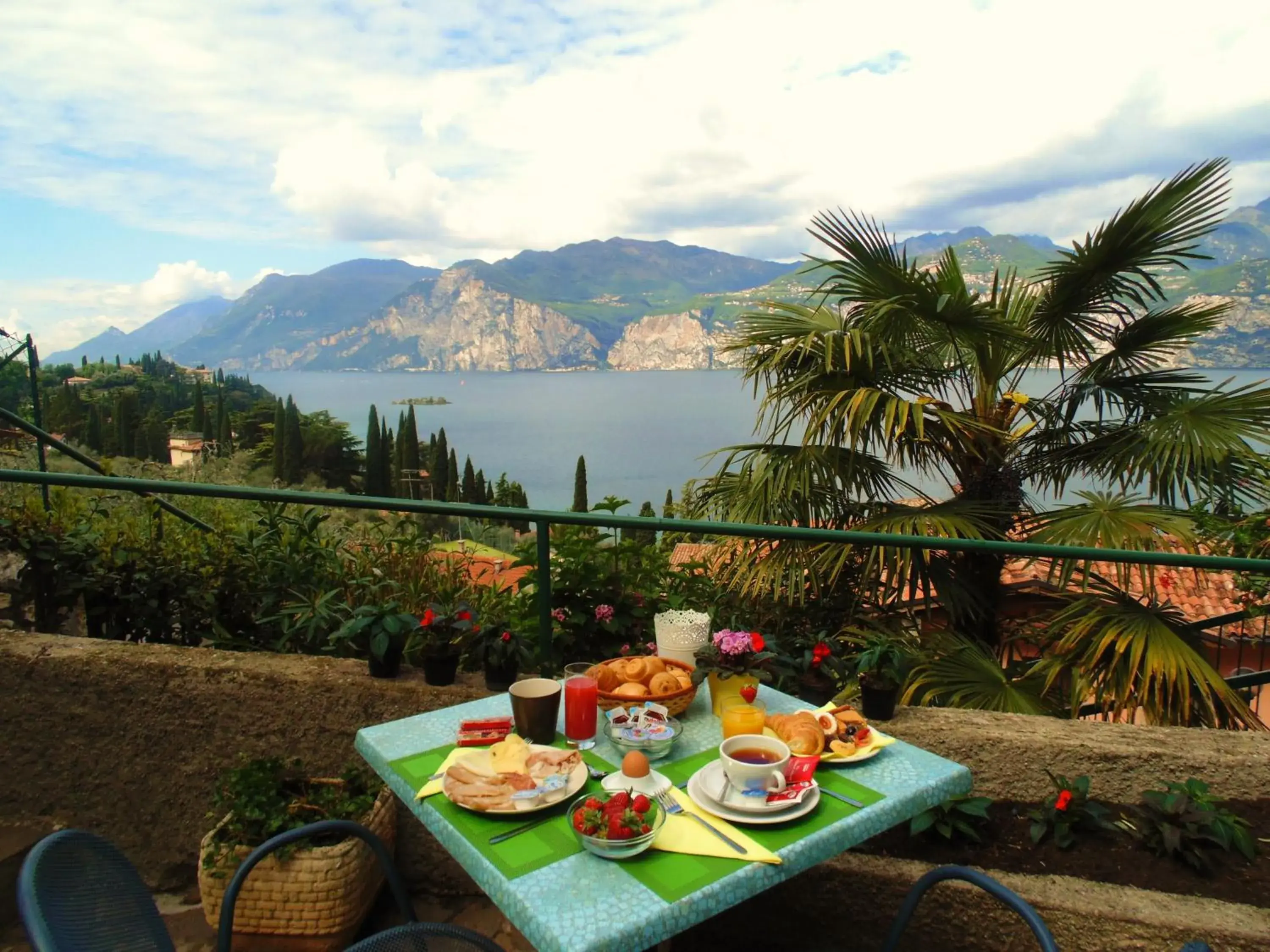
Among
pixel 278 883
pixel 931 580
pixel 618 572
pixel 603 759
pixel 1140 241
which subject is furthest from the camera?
pixel 1140 241

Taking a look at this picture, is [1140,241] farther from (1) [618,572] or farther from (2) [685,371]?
(2) [685,371]

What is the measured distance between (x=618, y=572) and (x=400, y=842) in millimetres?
1137

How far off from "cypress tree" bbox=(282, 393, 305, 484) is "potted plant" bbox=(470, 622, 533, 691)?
23396 millimetres

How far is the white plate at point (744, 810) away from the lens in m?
1.32

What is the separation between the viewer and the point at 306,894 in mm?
2094

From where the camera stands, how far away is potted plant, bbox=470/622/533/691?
2447 millimetres

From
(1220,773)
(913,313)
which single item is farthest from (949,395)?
(1220,773)

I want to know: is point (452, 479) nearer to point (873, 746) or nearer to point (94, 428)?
point (94, 428)

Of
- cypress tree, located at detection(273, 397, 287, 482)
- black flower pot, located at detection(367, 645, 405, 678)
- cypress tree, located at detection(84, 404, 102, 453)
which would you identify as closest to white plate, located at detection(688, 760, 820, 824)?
black flower pot, located at detection(367, 645, 405, 678)

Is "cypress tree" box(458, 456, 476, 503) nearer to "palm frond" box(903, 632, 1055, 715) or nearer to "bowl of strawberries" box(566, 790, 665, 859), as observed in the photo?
"palm frond" box(903, 632, 1055, 715)

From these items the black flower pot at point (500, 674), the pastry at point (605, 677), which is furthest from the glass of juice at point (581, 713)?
the black flower pot at point (500, 674)

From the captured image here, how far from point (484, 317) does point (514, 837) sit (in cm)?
12924

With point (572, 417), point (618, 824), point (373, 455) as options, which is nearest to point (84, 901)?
point (618, 824)

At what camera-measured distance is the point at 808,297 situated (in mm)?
4824
